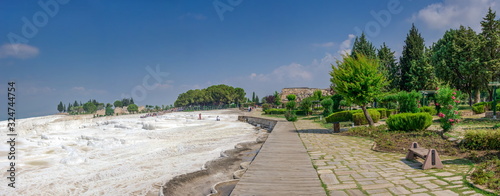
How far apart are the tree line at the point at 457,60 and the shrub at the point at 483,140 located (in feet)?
70.9

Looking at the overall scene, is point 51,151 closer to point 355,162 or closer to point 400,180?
point 355,162

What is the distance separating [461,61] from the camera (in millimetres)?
28984

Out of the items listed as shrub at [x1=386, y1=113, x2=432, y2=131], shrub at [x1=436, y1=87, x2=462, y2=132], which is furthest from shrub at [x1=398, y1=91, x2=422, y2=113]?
shrub at [x1=436, y1=87, x2=462, y2=132]

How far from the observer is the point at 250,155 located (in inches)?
359

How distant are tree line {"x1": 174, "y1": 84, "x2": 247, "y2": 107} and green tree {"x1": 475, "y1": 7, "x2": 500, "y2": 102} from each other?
7719 cm

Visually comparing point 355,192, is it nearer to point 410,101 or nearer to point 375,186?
point 375,186

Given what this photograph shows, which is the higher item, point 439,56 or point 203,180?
point 439,56

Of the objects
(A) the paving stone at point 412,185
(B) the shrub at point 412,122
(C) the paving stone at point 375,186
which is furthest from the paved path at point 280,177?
(B) the shrub at point 412,122

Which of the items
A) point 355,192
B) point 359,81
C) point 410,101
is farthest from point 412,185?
point 410,101

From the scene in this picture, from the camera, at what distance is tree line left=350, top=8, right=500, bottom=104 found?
27.6 meters

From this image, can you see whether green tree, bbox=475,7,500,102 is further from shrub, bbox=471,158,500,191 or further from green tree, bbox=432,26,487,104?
shrub, bbox=471,158,500,191

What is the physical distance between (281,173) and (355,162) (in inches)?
83.9

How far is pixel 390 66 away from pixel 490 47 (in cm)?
1364

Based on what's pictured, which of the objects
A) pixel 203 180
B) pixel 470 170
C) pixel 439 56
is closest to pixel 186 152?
pixel 203 180
